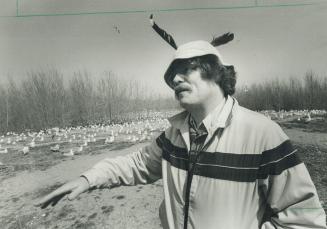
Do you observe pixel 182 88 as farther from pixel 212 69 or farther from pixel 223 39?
pixel 223 39

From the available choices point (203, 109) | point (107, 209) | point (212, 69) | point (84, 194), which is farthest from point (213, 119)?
point (84, 194)

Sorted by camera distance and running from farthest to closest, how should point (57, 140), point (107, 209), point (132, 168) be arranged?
point (57, 140) < point (107, 209) < point (132, 168)

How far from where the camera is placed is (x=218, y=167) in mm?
633

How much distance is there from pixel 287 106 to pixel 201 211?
9.69ft

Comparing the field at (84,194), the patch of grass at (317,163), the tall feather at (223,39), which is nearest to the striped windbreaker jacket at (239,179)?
the tall feather at (223,39)

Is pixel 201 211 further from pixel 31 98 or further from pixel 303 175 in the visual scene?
pixel 31 98

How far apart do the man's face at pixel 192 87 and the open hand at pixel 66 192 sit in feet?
1.06

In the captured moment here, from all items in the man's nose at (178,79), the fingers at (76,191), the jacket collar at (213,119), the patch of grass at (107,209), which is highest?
the man's nose at (178,79)

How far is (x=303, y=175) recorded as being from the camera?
21.6 inches

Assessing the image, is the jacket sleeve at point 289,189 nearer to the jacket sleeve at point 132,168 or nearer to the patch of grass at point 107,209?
the jacket sleeve at point 132,168

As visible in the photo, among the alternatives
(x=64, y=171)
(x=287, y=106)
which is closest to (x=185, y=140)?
(x=287, y=106)

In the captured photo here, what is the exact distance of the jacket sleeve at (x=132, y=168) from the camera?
77 cm

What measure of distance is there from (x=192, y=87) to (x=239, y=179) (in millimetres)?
251

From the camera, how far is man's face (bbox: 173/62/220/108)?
2.29ft
